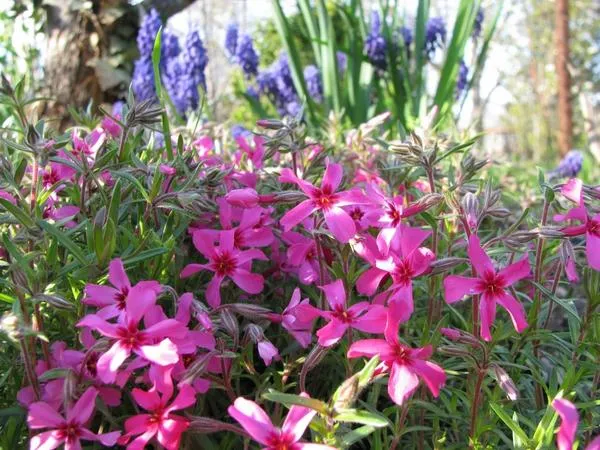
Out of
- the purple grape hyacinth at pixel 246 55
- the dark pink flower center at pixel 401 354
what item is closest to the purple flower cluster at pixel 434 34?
the purple grape hyacinth at pixel 246 55

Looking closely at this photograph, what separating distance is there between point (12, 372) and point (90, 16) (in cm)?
360

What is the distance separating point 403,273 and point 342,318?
0.37 feet

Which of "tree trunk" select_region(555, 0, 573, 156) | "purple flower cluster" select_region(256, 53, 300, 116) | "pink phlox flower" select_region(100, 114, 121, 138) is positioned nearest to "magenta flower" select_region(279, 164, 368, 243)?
"pink phlox flower" select_region(100, 114, 121, 138)

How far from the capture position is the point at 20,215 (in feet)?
3.17

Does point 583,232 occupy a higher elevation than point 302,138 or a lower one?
lower

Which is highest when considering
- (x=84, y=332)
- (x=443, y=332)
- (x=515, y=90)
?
(x=84, y=332)

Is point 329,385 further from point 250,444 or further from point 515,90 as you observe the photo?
point 515,90

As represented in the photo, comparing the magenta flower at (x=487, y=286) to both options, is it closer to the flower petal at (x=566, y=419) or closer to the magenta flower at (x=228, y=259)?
the flower petal at (x=566, y=419)

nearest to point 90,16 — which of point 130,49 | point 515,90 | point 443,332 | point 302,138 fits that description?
point 130,49

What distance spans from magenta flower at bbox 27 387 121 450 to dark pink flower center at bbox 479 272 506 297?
55cm

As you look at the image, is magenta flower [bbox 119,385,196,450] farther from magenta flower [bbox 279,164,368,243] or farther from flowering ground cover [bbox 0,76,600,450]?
magenta flower [bbox 279,164,368,243]

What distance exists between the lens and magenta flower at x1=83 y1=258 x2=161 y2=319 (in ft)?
2.89

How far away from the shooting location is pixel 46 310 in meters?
1.05

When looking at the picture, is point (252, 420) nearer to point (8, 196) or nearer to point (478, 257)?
point (478, 257)
